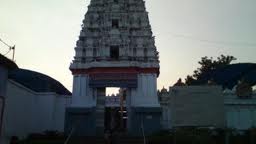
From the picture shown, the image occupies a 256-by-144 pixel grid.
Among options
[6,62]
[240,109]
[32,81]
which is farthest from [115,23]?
[6,62]

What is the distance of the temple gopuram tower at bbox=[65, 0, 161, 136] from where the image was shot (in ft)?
84.8

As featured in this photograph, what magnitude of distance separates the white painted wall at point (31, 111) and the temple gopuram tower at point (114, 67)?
218 cm

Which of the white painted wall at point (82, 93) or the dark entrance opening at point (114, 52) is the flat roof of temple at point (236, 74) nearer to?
the white painted wall at point (82, 93)

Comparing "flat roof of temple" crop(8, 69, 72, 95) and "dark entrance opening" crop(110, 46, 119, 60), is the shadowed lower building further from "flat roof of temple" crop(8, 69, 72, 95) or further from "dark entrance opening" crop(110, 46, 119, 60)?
"dark entrance opening" crop(110, 46, 119, 60)

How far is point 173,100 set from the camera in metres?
9.87

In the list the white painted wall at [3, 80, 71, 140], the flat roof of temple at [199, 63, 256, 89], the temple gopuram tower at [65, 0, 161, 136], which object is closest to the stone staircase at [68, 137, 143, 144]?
the temple gopuram tower at [65, 0, 161, 136]

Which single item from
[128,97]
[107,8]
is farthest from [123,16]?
[128,97]

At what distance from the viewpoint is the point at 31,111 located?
26.9 m

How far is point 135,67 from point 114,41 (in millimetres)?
2980

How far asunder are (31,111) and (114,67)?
702 cm

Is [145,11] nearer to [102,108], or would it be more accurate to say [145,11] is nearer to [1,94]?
[102,108]

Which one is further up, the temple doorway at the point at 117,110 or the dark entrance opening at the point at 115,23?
the dark entrance opening at the point at 115,23

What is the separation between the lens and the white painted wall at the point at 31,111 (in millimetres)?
23188

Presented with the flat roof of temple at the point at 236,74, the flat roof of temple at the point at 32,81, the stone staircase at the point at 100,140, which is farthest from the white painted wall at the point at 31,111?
the flat roof of temple at the point at 236,74
